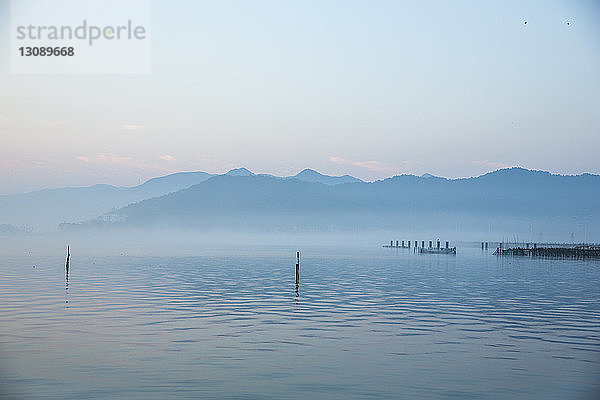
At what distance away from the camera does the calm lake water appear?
25.8 meters

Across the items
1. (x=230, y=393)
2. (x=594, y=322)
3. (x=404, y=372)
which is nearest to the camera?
(x=230, y=393)

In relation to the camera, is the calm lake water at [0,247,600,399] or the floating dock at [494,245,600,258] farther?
the floating dock at [494,245,600,258]

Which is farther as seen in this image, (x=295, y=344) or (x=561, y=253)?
(x=561, y=253)

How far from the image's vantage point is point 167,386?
25469mm

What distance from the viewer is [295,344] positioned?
34531mm

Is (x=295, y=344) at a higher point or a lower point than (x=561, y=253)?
higher

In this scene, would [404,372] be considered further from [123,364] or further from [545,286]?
[545,286]

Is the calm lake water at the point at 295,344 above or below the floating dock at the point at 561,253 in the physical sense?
above

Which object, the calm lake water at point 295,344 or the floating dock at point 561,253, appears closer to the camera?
the calm lake water at point 295,344

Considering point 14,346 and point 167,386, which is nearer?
point 167,386

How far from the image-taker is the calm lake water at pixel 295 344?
25.8 metres

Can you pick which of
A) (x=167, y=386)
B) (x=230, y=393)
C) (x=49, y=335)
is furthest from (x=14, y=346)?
(x=230, y=393)

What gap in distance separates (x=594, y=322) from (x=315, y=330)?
1772 centimetres

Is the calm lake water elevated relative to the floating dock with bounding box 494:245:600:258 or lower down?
elevated
